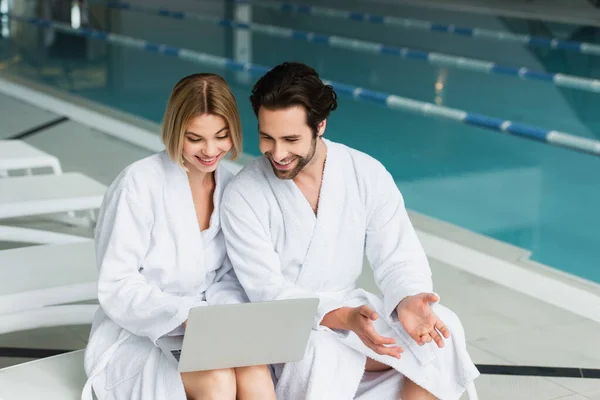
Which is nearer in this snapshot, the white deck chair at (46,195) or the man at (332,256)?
the man at (332,256)

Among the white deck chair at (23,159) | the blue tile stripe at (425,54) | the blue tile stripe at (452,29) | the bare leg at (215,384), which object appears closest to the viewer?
the bare leg at (215,384)

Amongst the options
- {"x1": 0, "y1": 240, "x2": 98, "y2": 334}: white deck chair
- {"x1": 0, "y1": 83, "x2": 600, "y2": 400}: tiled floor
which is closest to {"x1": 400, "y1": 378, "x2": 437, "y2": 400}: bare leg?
{"x1": 0, "y1": 83, "x2": 600, "y2": 400}: tiled floor

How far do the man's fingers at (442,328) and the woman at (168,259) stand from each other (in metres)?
0.36

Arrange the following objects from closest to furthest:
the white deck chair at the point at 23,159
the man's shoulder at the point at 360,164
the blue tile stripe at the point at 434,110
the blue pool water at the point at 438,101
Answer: the man's shoulder at the point at 360,164 → the white deck chair at the point at 23,159 → the blue pool water at the point at 438,101 → the blue tile stripe at the point at 434,110

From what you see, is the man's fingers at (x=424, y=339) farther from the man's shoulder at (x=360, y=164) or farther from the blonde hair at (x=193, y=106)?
the blonde hair at (x=193, y=106)

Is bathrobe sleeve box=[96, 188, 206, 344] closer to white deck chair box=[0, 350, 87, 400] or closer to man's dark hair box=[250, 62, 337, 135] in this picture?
white deck chair box=[0, 350, 87, 400]

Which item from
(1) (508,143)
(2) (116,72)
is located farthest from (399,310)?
(2) (116,72)

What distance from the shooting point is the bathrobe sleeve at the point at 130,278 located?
2.04m

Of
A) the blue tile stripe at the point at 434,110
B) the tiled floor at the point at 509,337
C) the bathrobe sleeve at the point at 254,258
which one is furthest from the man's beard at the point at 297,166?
the blue tile stripe at the point at 434,110

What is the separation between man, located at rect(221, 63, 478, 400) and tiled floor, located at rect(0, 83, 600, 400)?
660mm

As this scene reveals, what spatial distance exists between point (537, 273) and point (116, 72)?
5957mm

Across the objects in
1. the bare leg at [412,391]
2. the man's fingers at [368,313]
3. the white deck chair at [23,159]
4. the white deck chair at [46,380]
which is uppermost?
the man's fingers at [368,313]

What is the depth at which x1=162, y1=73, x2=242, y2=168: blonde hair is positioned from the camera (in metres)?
2.06

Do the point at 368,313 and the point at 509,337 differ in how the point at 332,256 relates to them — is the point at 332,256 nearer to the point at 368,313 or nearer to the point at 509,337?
the point at 368,313
